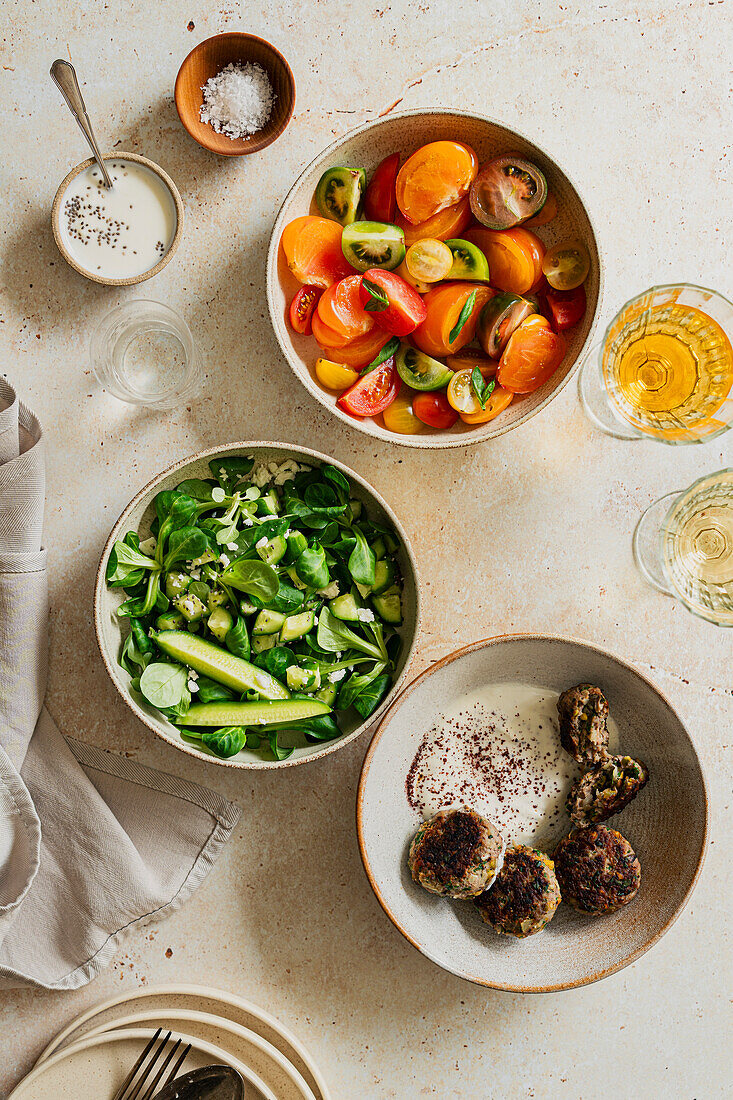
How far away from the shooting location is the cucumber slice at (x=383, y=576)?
1388 millimetres

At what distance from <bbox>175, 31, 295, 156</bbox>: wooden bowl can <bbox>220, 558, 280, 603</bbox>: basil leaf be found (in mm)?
789

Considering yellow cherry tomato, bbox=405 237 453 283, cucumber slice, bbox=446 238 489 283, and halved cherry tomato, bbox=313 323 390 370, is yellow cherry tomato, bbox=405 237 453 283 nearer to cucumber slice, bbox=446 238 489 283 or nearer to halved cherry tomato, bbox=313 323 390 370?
cucumber slice, bbox=446 238 489 283

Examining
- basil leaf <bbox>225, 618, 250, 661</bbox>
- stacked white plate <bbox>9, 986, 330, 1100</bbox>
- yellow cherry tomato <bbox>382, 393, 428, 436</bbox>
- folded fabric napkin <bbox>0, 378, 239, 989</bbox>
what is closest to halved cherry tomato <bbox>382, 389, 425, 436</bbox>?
yellow cherry tomato <bbox>382, 393, 428, 436</bbox>

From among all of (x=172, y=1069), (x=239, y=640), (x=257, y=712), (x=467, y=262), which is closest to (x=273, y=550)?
(x=239, y=640)

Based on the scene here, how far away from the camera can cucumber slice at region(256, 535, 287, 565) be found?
1.33 metres

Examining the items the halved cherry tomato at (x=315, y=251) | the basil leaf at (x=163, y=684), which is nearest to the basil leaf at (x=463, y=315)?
the halved cherry tomato at (x=315, y=251)

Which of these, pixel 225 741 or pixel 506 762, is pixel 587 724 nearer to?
pixel 506 762

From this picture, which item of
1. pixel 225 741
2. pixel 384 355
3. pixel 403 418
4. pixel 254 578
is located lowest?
pixel 225 741

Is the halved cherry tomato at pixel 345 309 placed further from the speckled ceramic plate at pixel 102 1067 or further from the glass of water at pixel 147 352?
the speckled ceramic plate at pixel 102 1067

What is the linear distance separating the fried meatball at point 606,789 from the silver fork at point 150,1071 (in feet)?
2.80

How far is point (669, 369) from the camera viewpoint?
4.56 feet

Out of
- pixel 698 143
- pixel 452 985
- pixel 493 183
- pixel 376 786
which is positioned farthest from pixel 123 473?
pixel 698 143

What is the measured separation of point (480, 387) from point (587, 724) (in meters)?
0.66

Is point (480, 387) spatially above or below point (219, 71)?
below
